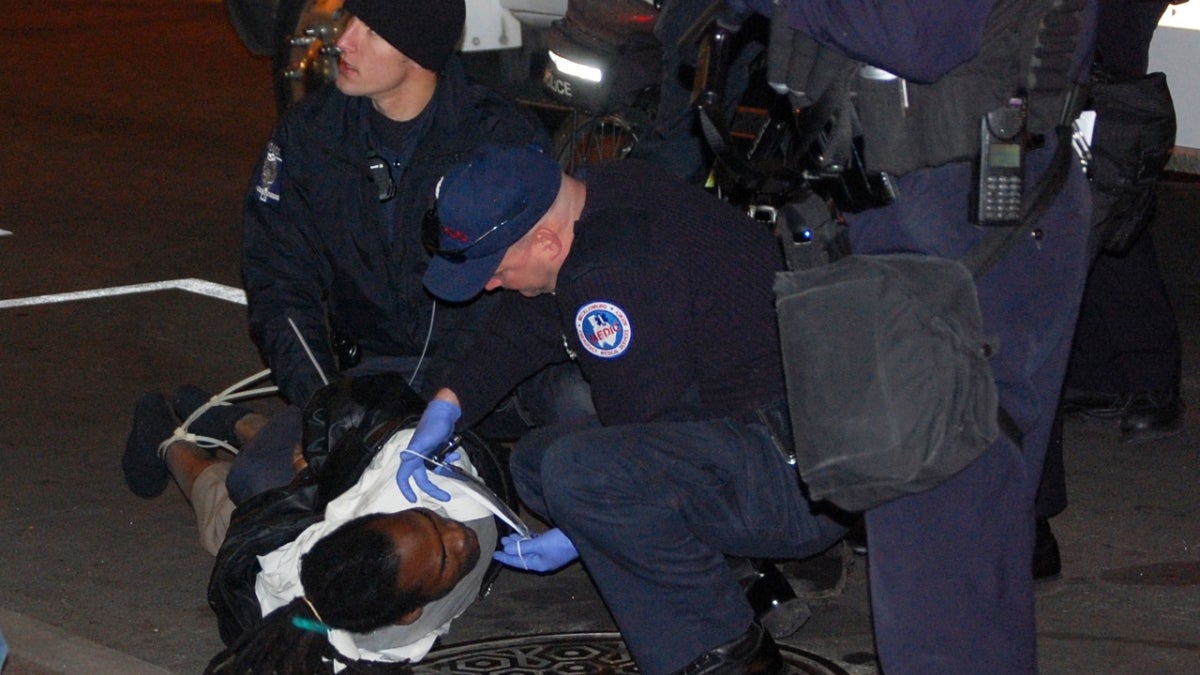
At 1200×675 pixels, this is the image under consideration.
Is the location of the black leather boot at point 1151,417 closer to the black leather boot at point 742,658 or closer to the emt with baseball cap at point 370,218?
the emt with baseball cap at point 370,218

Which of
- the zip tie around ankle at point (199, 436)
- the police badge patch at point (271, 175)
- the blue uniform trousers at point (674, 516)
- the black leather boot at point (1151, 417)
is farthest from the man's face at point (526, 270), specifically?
the black leather boot at point (1151, 417)

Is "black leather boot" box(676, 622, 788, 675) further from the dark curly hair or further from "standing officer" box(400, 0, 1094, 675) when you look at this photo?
the dark curly hair

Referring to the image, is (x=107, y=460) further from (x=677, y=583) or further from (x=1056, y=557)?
(x=1056, y=557)

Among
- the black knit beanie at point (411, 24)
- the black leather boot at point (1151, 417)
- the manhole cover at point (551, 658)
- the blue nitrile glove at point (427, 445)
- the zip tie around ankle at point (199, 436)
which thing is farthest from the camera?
the black leather boot at point (1151, 417)

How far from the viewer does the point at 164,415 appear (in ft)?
15.8

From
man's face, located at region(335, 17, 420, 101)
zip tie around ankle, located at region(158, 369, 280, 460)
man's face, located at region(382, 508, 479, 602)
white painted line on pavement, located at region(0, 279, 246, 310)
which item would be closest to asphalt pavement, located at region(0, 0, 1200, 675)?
white painted line on pavement, located at region(0, 279, 246, 310)

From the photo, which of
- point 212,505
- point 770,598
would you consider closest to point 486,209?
point 770,598

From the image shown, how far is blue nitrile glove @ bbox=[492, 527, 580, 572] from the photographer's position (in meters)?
3.64

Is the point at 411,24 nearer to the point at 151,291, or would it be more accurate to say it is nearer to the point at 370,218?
the point at 370,218

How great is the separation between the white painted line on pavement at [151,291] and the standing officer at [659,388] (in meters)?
3.63

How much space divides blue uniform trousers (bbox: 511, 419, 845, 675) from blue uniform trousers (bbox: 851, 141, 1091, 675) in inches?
18.7

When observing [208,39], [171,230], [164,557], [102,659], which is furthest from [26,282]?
[208,39]

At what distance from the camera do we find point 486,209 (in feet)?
11.0

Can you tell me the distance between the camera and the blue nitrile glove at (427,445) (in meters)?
3.59
